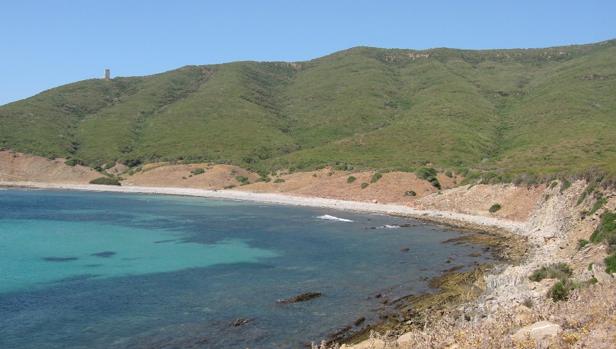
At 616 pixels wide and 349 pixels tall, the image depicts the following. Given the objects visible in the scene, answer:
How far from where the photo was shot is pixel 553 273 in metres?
25.9

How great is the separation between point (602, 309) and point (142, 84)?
193 metres

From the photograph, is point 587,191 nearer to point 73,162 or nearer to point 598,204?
point 598,204

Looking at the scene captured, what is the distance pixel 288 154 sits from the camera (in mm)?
119625

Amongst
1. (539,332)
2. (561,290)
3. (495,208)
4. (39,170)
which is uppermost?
(39,170)

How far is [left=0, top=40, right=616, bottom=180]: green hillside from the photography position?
4186 inches

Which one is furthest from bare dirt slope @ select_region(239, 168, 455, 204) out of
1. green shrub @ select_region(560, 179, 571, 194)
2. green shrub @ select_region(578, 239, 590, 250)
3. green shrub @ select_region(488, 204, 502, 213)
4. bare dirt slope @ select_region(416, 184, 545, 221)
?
green shrub @ select_region(578, 239, 590, 250)

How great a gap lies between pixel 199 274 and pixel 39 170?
95349 millimetres

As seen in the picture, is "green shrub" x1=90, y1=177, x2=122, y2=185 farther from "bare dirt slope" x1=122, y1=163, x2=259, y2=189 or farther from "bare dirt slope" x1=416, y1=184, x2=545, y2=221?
"bare dirt slope" x1=416, y1=184, x2=545, y2=221

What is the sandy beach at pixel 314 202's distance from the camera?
5769 cm

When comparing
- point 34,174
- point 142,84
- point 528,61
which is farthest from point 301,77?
point 34,174

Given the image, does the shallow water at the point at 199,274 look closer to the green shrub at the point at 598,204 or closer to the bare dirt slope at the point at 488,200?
the bare dirt slope at the point at 488,200

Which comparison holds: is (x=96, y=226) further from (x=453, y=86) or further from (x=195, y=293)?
(x=453, y=86)

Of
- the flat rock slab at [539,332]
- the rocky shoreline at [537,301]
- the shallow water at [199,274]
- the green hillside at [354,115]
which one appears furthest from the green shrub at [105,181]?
the flat rock slab at [539,332]

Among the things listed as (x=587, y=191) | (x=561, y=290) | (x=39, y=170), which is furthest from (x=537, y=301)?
(x=39, y=170)
